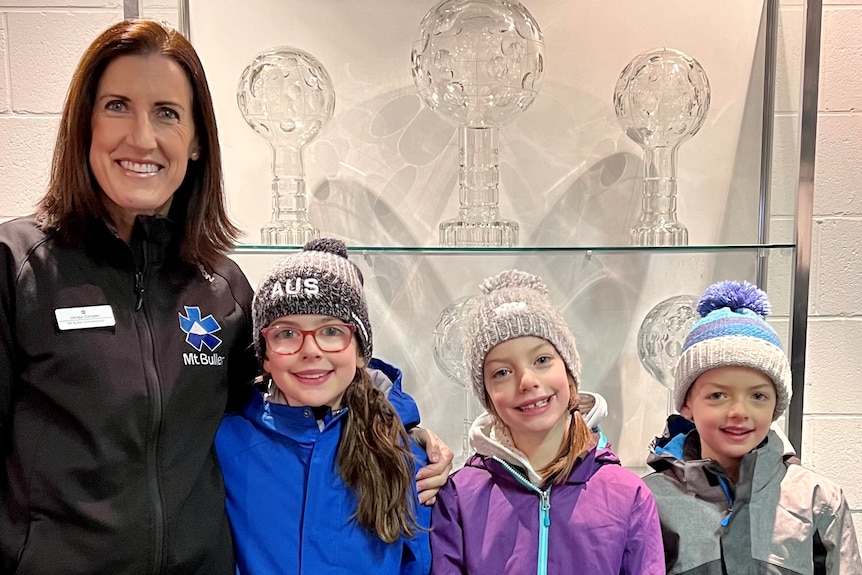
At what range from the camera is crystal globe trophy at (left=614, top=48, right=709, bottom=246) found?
1460 millimetres

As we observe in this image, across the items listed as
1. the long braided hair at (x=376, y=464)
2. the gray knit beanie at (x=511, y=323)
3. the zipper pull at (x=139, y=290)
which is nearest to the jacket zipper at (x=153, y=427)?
the zipper pull at (x=139, y=290)

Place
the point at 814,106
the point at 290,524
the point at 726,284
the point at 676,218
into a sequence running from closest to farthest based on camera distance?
the point at 290,524 < the point at 726,284 < the point at 814,106 < the point at 676,218

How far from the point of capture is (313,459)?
1.12 metres

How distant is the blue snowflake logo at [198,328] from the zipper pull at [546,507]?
0.55m

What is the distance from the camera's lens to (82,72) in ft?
3.46

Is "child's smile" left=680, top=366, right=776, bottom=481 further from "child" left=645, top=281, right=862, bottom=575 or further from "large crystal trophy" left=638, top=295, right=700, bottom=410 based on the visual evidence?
"large crystal trophy" left=638, top=295, right=700, bottom=410

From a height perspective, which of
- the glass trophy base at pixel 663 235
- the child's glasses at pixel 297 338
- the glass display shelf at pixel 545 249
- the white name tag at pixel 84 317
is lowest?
the child's glasses at pixel 297 338

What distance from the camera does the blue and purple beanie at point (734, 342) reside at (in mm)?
1185

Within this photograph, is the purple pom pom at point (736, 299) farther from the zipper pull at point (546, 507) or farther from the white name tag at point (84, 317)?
the white name tag at point (84, 317)

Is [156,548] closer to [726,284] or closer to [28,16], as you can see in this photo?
[726,284]

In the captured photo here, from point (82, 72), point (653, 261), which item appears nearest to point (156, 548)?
point (82, 72)

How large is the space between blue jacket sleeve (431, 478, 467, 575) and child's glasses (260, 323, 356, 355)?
31 cm

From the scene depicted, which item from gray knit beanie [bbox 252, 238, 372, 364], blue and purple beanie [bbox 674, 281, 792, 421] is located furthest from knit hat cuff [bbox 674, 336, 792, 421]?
gray knit beanie [bbox 252, 238, 372, 364]

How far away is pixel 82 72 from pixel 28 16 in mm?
756
